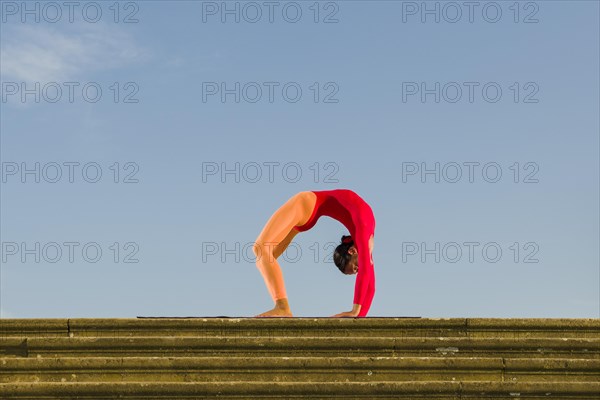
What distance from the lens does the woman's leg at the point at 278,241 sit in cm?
991

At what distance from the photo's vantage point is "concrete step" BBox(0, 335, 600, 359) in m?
7.30

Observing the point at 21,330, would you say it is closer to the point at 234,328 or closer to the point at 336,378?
the point at 234,328

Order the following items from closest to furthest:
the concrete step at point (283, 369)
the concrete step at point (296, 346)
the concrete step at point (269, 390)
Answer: the concrete step at point (269, 390), the concrete step at point (283, 369), the concrete step at point (296, 346)

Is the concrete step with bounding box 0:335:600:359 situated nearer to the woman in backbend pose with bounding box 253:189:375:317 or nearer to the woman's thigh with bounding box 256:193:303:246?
the woman in backbend pose with bounding box 253:189:375:317

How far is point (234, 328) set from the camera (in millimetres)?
7707

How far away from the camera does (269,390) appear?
22.0 ft

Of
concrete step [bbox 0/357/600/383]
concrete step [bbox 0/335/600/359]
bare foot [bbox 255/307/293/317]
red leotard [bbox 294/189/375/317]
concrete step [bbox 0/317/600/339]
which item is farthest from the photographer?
red leotard [bbox 294/189/375/317]

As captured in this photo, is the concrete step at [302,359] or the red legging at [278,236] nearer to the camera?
the concrete step at [302,359]

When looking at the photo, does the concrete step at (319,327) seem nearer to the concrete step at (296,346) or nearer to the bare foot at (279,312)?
the concrete step at (296,346)

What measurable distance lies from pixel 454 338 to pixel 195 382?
2127 millimetres

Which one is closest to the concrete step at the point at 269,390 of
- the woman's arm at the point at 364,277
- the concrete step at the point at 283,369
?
the concrete step at the point at 283,369

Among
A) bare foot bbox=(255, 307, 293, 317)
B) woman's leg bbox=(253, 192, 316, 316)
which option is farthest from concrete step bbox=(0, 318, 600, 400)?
woman's leg bbox=(253, 192, 316, 316)

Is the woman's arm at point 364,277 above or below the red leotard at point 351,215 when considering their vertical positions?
below

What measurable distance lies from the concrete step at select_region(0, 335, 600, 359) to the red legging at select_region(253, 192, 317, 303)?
2.60 metres
